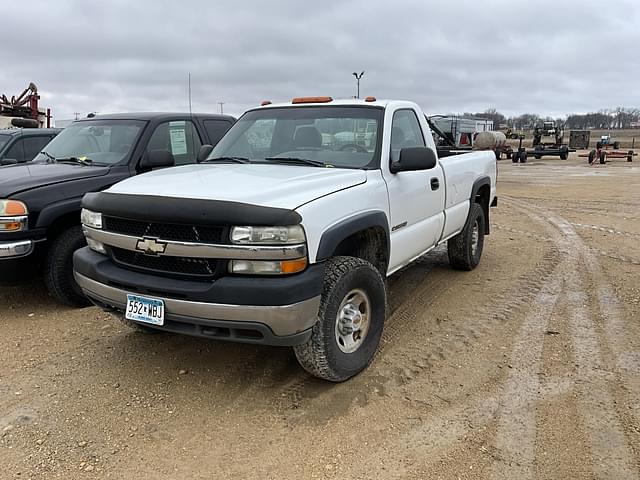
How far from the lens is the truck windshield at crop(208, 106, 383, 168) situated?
4320 millimetres

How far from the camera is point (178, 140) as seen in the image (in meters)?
6.39

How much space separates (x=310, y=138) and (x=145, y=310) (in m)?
2.03

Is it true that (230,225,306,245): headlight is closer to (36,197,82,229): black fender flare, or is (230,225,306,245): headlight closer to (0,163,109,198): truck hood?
(36,197,82,229): black fender flare

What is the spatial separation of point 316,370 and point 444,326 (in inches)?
67.8

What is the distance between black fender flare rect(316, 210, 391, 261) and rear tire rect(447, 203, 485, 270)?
8.34ft

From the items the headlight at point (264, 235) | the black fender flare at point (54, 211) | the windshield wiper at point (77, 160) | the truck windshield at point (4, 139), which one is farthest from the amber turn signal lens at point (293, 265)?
the truck windshield at point (4, 139)

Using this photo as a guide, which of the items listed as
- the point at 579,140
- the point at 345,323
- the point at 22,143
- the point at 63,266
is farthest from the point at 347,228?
the point at 579,140

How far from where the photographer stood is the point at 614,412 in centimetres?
337

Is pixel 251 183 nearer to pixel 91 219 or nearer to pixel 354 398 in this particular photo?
pixel 91 219

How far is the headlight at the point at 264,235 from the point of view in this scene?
3039 millimetres

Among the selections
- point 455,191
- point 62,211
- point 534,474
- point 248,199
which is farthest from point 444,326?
point 62,211

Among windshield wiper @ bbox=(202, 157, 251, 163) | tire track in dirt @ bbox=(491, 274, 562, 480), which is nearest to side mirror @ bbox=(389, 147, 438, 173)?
windshield wiper @ bbox=(202, 157, 251, 163)

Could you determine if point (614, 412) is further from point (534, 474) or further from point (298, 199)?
point (298, 199)

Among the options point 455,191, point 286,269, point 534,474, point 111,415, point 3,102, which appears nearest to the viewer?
point 534,474
